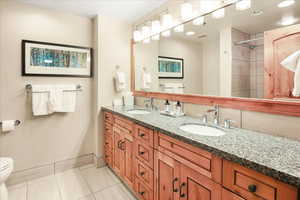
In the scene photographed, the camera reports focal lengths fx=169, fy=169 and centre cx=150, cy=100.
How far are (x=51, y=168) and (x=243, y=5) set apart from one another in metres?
2.87

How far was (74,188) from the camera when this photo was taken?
6.49ft

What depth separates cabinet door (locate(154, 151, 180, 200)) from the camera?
1.18m

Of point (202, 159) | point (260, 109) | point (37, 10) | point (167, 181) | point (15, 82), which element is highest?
point (37, 10)

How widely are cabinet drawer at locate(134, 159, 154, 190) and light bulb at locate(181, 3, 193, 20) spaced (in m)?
1.60

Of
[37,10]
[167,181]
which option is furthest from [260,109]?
[37,10]

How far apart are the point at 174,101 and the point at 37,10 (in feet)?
6.82

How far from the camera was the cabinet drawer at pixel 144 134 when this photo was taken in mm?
1421

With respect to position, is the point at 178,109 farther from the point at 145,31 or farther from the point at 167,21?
the point at 145,31

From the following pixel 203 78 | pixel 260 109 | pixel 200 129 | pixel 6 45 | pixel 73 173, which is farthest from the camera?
pixel 73 173

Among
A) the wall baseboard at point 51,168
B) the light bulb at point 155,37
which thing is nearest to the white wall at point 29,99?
the wall baseboard at point 51,168

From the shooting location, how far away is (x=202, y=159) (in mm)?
977

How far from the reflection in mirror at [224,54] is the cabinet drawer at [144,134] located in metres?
0.69

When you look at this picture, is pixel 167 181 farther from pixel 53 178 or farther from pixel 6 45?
pixel 6 45

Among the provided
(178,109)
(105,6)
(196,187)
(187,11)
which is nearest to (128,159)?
(178,109)
